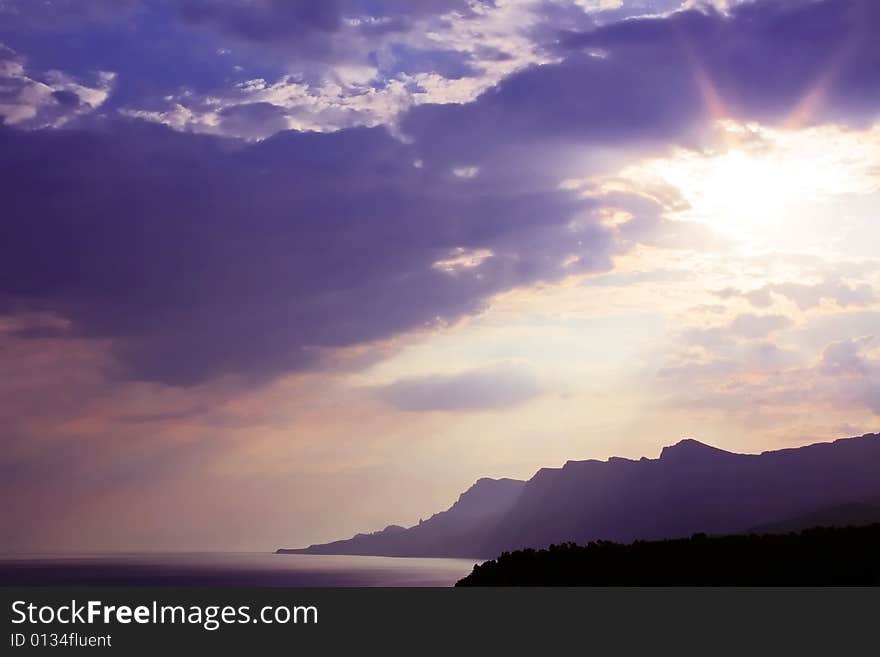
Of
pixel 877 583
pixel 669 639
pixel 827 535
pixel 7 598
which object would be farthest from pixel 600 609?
pixel 827 535

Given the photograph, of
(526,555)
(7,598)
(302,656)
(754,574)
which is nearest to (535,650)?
(302,656)

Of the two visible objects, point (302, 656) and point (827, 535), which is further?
point (827, 535)

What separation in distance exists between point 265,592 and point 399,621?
Result: 5497mm

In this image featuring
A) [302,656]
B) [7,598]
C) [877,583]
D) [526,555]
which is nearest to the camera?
[302,656]

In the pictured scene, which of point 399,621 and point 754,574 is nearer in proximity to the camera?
point 399,621

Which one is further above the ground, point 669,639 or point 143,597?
point 143,597

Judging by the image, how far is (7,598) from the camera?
125 ft

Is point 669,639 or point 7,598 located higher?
point 7,598

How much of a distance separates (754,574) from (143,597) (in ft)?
152

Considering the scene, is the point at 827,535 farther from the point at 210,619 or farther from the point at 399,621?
the point at 210,619

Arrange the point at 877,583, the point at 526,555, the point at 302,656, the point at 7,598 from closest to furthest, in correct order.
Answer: the point at 302,656, the point at 7,598, the point at 877,583, the point at 526,555

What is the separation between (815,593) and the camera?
39.4 metres

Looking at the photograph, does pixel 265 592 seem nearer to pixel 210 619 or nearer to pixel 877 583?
pixel 210 619

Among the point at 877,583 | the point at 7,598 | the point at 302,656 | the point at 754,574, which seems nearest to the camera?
the point at 302,656
